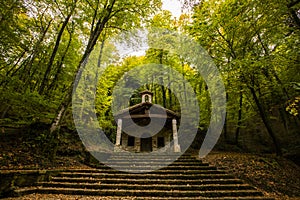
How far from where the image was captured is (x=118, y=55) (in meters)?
15.9

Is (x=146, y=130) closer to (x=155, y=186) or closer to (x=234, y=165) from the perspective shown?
(x=234, y=165)

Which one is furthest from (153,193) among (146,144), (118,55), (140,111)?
(118,55)

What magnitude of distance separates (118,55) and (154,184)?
12.7m

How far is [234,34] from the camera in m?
8.84

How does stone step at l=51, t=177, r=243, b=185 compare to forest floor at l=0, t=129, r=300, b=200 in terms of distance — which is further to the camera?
stone step at l=51, t=177, r=243, b=185

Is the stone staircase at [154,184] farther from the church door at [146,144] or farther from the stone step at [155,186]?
the church door at [146,144]

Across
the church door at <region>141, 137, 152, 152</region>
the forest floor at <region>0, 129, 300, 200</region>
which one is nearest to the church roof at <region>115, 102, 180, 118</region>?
the church door at <region>141, 137, 152, 152</region>

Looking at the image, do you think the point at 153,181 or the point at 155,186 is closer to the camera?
the point at 155,186

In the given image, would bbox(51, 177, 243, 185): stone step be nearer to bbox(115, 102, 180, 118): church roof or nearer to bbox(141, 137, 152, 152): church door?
bbox(115, 102, 180, 118): church roof

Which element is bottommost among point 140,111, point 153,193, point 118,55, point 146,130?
point 153,193

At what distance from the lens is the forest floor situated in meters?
5.72

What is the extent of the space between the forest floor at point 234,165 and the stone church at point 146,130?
4805mm

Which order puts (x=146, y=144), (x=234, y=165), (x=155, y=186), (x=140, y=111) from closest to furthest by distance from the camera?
(x=155, y=186) < (x=234, y=165) < (x=140, y=111) < (x=146, y=144)

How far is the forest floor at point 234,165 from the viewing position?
5723 millimetres
